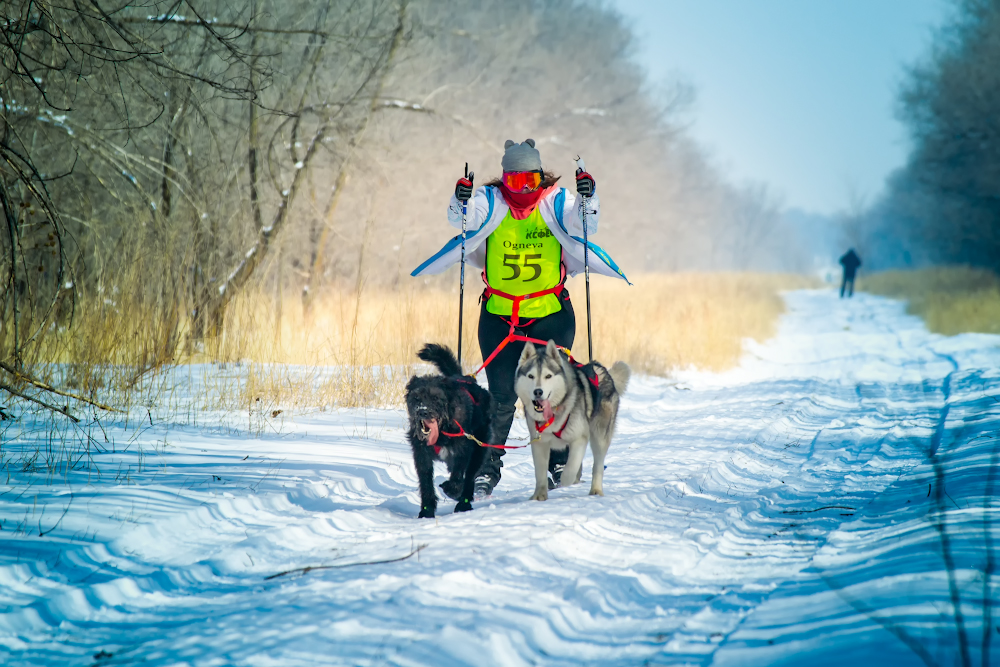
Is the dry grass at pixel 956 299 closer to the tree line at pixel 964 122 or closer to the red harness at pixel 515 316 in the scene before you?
the tree line at pixel 964 122

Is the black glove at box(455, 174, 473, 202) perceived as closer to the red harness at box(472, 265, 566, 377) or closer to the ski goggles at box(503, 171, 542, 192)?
the ski goggles at box(503, 171, 542, 192)

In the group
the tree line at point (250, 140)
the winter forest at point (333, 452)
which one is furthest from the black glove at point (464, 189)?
the tree line at point (250, 140)

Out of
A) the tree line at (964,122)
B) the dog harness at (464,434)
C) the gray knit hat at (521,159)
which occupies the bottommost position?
the dog harness at (464,434)

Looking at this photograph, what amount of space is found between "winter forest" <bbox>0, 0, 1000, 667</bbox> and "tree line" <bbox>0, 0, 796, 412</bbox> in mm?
92

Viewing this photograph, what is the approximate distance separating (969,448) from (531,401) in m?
3.08

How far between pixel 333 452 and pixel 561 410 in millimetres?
1805

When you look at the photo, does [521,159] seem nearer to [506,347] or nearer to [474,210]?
[474,210]

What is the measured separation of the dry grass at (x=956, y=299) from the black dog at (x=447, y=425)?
42.9 ft

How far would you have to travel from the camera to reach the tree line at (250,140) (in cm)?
473

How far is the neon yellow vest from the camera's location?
4.46 m

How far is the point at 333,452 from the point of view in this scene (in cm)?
490

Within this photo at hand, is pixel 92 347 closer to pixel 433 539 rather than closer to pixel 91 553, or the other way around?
pixel 91 553

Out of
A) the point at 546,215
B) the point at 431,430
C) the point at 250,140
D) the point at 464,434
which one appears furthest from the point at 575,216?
the point at 250,140

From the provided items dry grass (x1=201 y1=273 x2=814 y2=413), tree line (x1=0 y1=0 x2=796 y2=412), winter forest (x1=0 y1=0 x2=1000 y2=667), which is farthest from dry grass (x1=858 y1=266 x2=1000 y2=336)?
tree line (x1=0 y1=0 x2=796 y2=412)
